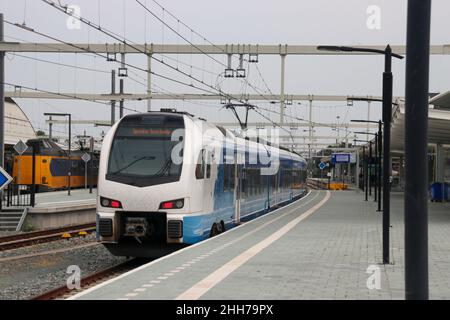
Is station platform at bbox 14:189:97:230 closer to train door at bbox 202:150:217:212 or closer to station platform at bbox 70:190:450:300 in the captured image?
station platform at bbox 70:190:450:300

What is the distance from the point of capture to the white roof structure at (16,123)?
60.0 m

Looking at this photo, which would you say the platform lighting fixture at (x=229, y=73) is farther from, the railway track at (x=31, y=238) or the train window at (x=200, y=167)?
the train window at (x=200, y=167)

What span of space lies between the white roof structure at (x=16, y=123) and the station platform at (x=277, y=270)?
48346 mm

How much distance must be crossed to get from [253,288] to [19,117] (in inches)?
2348

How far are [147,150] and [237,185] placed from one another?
16.8 feet

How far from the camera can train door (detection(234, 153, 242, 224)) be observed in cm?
1777

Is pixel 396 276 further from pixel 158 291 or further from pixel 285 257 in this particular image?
pixel 158 291

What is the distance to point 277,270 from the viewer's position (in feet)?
31.8

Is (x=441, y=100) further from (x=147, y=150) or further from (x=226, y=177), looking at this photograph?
(x=147, y=150)


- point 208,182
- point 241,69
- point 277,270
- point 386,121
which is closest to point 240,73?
point 241,69

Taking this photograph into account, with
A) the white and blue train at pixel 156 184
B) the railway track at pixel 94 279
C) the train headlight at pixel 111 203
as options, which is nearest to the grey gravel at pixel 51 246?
the railway track at pixel 94 279

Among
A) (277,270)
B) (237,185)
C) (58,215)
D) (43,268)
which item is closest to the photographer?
(277,270)
